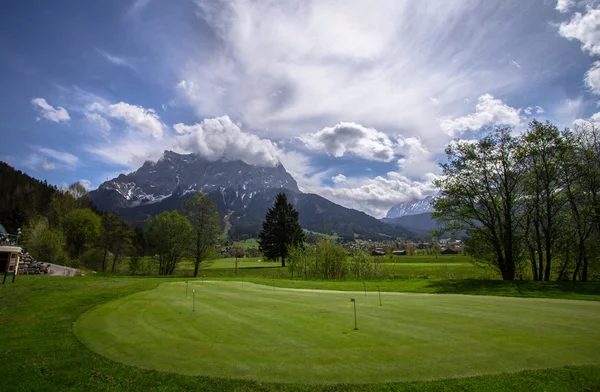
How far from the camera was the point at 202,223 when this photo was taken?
51062 millimetres

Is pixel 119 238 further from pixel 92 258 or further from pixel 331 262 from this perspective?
pixel 331 262

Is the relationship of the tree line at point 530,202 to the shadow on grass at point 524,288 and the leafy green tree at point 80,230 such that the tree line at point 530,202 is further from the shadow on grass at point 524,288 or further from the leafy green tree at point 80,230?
the leafy green tree at point 80,230

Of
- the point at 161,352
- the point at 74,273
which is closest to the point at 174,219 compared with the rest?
the point at 74,273

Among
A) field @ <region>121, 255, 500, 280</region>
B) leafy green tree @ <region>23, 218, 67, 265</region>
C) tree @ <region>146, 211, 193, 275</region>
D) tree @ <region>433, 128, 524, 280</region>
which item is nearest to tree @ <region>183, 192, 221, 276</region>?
tree @ <region>146, 211, 193, 275</region>

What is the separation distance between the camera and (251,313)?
12.7 meters

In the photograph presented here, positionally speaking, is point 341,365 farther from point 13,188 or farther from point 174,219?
point 13,188

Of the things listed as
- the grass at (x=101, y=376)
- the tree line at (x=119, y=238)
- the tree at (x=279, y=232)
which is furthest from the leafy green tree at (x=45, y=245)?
the grass at (x=101, y=376)

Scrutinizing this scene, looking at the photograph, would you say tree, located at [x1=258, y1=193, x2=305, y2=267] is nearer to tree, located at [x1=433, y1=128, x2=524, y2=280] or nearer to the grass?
tree, located at [x1=433, y1=128, x2=524, y2=280]

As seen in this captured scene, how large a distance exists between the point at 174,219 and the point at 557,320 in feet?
177

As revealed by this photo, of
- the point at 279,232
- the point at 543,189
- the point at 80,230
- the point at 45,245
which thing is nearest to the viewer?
the point at 543,189

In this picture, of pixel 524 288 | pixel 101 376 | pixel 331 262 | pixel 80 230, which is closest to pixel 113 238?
pixel 80 230

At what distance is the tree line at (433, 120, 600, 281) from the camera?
2903 centimetres

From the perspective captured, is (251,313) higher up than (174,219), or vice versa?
(174,219)

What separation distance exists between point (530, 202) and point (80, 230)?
75808 mm
